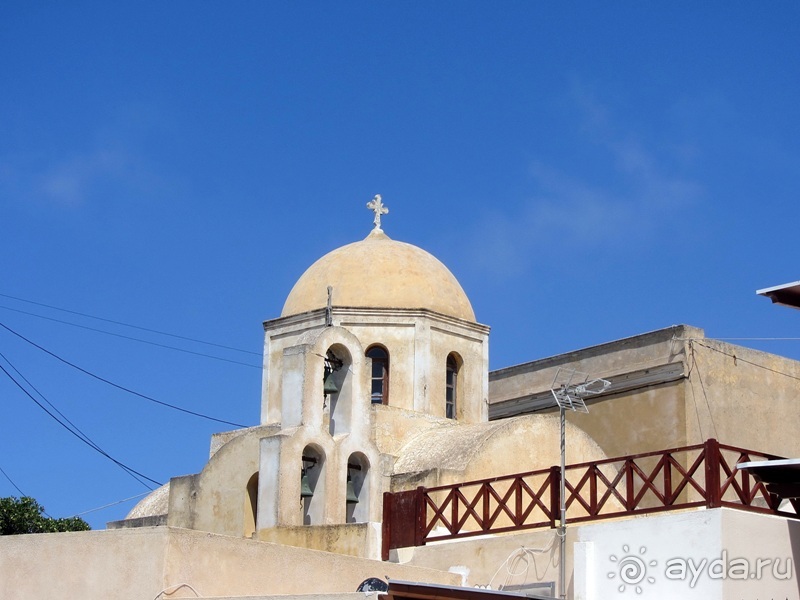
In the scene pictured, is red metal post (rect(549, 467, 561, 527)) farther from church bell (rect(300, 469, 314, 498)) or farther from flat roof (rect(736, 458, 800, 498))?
church bell (rect(300, 469, 314, 498))

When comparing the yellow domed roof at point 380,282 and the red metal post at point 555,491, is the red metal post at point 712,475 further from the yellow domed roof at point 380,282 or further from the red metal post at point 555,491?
the yellow domed roof at point 380,282

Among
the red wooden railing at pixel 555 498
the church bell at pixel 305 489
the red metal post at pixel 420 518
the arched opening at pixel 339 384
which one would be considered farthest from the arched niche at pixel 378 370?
the red metal post at pixel 420 518

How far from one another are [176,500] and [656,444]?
7.98m

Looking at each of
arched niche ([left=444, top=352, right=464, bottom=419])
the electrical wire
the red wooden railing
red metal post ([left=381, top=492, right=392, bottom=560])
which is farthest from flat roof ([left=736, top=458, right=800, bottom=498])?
the electrical wire

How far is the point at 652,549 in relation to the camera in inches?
569

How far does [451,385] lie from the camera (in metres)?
23.3

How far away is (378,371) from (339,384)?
2.58m

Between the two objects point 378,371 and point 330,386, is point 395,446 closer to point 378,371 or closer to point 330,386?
point 378,371

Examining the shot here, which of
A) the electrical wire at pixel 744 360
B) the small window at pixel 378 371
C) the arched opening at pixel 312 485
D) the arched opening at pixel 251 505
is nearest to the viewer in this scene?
the arched opening at pixel 312 485

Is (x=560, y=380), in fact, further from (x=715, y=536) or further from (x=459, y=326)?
(x=715, y=536)

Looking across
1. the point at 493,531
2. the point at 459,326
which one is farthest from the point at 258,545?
the point at 459,326

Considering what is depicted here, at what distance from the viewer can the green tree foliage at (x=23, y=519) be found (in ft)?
82.8

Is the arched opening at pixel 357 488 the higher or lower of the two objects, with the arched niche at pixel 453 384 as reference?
lower

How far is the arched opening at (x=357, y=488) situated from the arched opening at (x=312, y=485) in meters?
0.56
